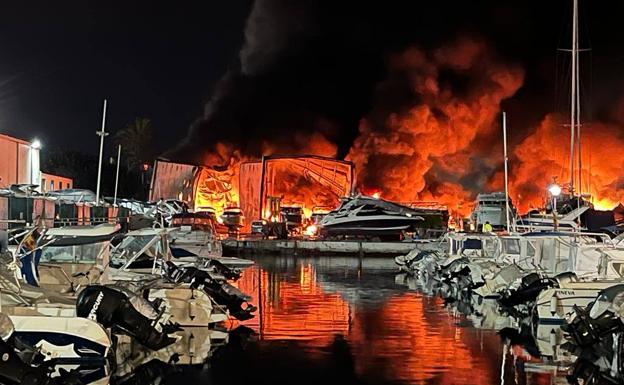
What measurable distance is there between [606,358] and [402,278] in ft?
69.6

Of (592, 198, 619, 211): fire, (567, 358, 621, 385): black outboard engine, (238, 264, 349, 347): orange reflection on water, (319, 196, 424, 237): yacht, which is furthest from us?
(592, 198, 619, 211): fire

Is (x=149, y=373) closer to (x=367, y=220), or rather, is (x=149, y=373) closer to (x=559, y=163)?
(x=367, y=220)

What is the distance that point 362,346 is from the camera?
19797 millimetres

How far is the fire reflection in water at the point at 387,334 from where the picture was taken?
17.0m

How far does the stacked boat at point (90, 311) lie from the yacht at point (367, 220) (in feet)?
112

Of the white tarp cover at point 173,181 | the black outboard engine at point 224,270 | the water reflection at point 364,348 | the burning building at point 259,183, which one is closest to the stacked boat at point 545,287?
the water reflection at point 364,348

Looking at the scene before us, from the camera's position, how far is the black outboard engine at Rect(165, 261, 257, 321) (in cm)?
2455

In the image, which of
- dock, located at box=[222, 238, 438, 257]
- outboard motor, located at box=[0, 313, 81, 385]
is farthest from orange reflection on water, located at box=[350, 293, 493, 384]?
dock, located at box=[222, 238, 438, 257]

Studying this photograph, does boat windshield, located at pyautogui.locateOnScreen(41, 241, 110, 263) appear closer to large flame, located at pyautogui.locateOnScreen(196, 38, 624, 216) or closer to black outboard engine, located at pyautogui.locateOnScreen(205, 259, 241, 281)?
black outboard engine, located at pyautogui.locateOnScreen(205, 259, 241, 281)

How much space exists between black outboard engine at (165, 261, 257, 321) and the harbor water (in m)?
0.55

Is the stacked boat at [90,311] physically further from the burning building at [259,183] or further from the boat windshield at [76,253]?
the burning building at [259,183]

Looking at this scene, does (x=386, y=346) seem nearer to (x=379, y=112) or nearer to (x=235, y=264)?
(x=235, y=264)

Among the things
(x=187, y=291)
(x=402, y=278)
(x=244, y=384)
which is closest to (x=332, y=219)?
(x=402, y=278)

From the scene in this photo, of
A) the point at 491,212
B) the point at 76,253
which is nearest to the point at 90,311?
the point at 76,253
